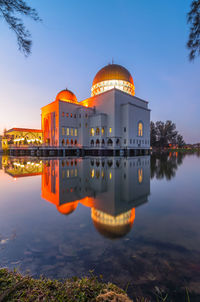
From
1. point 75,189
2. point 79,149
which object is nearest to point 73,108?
point 79,149

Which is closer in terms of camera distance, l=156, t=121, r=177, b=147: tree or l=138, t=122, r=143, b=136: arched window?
l=138, t=122, r=143, b=136: arched window

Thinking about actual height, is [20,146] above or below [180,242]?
above

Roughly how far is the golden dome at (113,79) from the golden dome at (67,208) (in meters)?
48.9

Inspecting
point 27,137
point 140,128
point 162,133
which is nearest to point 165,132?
point 162,133

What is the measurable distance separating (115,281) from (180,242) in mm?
1467

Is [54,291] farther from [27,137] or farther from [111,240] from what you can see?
[27,137]

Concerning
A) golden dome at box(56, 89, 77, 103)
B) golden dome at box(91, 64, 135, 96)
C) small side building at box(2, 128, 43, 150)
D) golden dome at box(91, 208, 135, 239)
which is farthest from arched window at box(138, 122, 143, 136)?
golden dome at box(91, 208, 135, 239)

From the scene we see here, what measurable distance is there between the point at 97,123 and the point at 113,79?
57.4 feet

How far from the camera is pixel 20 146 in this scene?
42.0 m

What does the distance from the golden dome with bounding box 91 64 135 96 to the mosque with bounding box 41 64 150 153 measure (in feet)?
19.3

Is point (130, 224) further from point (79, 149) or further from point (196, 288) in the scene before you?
point (79, 149)

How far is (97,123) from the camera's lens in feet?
135

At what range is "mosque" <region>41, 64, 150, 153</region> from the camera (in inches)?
1583

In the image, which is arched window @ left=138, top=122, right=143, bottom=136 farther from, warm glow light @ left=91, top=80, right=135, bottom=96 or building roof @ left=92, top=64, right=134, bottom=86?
building roof @ left=92, top=64, right=134, bottom=86
